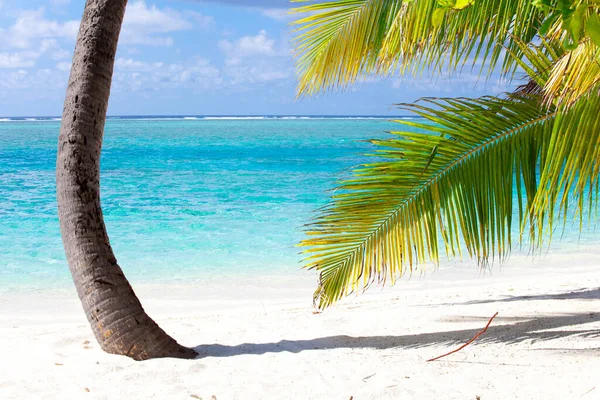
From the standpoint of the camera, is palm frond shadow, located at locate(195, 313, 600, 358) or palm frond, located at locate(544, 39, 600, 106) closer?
palm frond, located at locate(544, 39, 600, 106)

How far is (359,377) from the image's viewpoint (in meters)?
3.03

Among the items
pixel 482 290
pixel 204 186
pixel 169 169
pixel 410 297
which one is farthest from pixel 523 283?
pixel 169 169

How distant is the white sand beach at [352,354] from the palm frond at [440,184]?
1.80ft

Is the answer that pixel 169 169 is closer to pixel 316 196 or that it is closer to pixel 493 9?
pixel 316 196

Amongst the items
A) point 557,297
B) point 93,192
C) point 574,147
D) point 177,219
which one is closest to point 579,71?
point 574,147

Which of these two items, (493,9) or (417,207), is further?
(493,9)

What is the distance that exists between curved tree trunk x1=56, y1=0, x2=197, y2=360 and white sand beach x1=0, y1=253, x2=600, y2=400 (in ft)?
0.59

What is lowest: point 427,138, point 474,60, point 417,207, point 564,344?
point 564,344

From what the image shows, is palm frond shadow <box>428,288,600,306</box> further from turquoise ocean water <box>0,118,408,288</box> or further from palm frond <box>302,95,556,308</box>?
palm frond <box>302,95,556,308</box>

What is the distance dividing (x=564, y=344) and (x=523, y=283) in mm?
2678

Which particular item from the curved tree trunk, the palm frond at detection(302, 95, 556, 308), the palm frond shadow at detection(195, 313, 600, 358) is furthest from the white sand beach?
the palm frond at detection(302, 95, 556, 308)

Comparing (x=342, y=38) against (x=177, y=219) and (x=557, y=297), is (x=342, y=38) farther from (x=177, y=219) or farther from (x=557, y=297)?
(x=177, y=219)

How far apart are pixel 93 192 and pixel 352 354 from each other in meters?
1.65

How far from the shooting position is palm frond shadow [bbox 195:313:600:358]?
353cm
